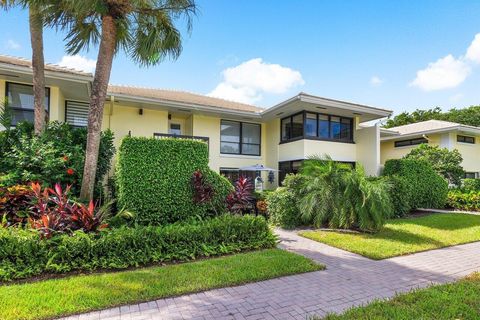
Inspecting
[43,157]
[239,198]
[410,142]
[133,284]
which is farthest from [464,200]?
[43,157]

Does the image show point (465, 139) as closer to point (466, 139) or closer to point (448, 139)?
point (466, 139)

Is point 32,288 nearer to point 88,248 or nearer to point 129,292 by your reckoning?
point 88,248

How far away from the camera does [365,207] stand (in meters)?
8.47

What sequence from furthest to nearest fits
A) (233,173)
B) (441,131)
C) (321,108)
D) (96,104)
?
(441,131), (233,173), (321,108), (96,104)

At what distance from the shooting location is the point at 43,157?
822 centimetres

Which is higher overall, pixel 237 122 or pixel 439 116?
pixel 439 116

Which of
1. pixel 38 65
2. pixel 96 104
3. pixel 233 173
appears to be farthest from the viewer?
pixel 233 173

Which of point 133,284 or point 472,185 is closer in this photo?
point 133,284

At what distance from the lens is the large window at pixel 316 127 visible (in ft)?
49.4

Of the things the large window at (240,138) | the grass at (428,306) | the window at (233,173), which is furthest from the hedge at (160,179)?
the large window at (240,138)

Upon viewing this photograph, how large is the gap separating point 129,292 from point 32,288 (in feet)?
5.22

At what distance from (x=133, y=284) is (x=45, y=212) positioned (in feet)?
9.93

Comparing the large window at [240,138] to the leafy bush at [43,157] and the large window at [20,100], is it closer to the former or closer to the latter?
the leafy bush at [43,157]

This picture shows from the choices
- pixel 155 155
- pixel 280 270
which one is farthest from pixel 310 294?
pixel 155 155
